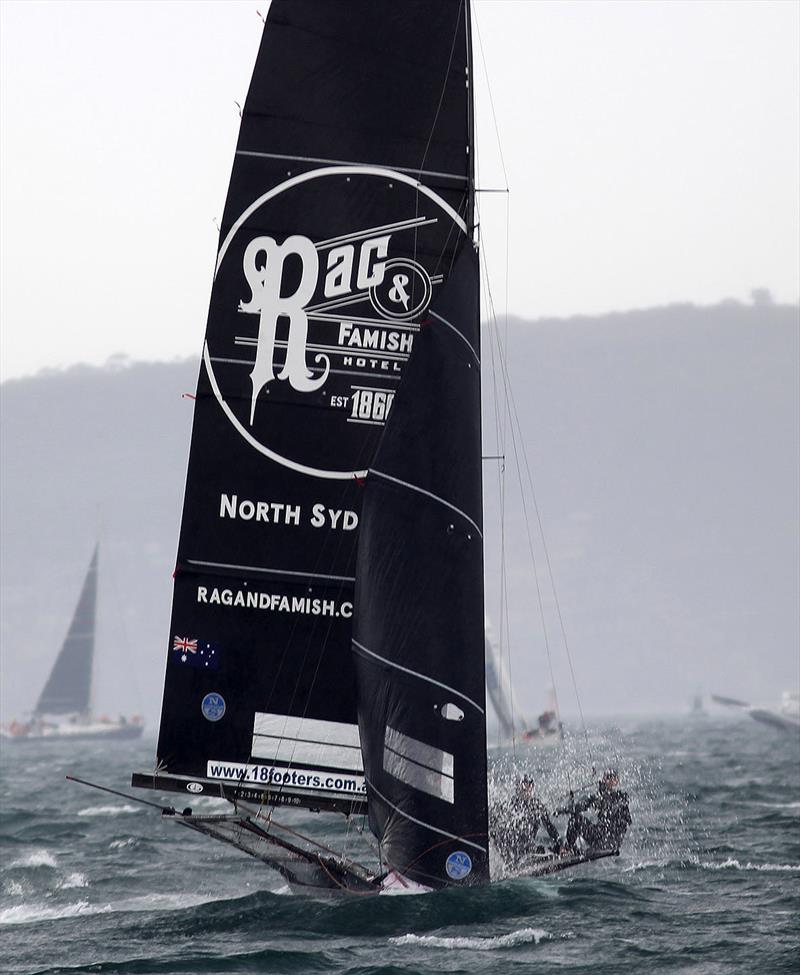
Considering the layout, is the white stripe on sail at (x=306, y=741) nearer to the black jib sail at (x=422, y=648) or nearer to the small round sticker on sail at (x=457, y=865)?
the black jib sail at (x=422, y=648)

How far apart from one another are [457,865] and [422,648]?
2441 millimetres

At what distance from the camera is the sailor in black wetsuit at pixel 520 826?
22.2m

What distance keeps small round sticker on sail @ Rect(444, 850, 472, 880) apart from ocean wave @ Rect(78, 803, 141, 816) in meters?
23.4

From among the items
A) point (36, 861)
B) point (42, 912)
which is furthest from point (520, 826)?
point (36, 861)

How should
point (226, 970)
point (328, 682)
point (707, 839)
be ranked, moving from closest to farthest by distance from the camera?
point (226, 970) → point (328, 682) → point (707, 839)

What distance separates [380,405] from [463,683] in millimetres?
3763

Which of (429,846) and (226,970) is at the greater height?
(429,846)

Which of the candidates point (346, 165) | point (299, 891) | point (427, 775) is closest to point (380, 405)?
point (346, 165)

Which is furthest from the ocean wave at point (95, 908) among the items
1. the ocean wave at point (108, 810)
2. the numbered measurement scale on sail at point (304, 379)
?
the ocean wave at point (108, 810)

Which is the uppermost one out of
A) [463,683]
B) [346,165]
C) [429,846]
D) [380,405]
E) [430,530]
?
[346,165]

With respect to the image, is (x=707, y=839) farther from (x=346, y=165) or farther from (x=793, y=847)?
(x=346, y=165)

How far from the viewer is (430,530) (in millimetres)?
19281

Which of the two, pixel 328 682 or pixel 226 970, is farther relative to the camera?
pixel 328 682

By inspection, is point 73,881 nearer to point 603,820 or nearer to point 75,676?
point 603,820
